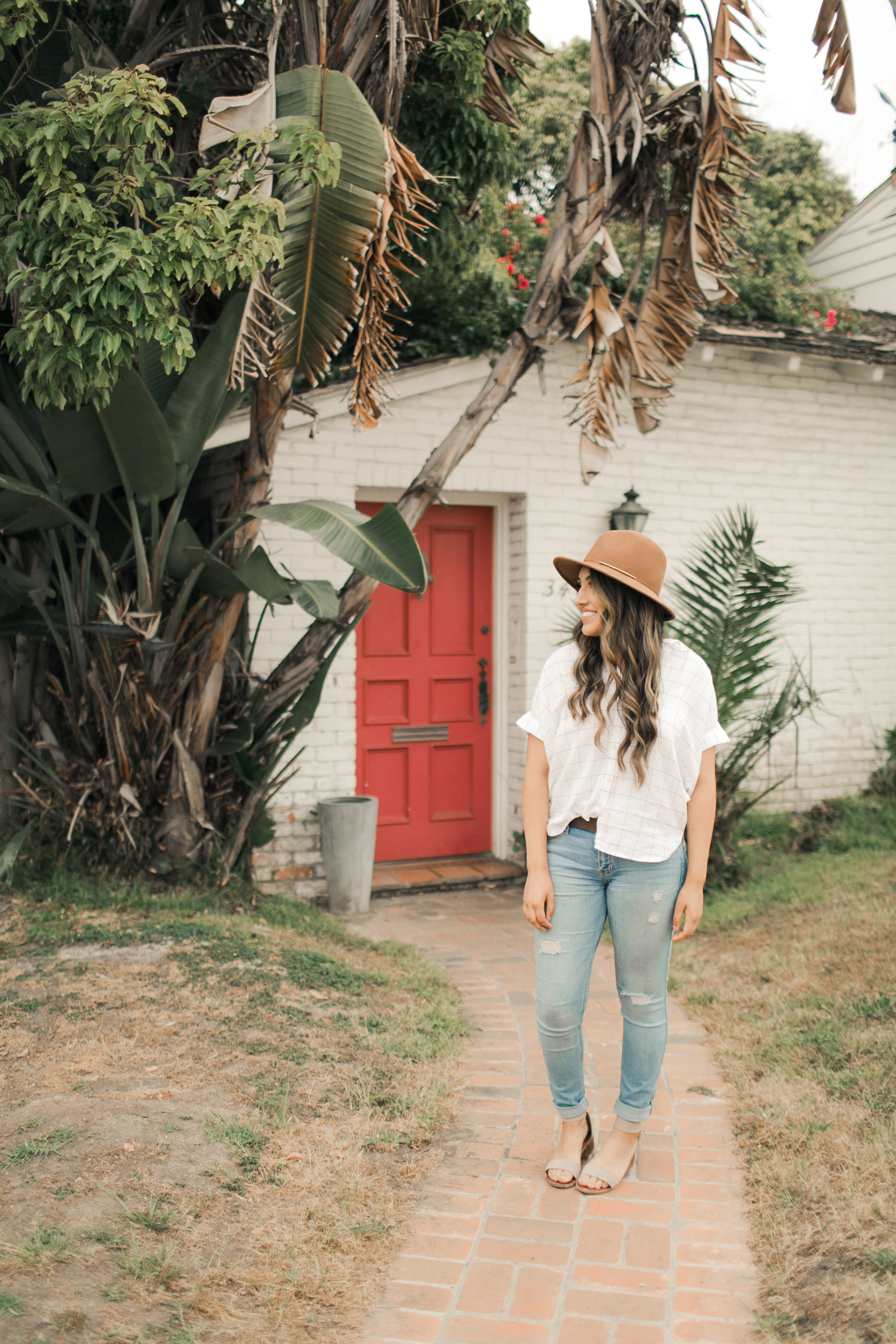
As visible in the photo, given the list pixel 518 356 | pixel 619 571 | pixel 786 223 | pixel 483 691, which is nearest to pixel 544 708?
pixel 619 571

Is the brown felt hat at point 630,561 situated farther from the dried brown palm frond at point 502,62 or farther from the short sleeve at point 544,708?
the dried brown palm frond at point 502,62

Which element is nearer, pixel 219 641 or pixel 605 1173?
pixel 605 1173

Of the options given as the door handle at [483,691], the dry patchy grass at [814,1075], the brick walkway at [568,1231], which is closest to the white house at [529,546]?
the door handle at [483,691]

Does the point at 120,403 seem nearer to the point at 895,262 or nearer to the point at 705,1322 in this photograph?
the point at 705,1322

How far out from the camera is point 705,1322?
2379 mm

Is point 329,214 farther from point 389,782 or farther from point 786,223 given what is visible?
point 786,223

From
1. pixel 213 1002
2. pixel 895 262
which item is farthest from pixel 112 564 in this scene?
pixel 895 262

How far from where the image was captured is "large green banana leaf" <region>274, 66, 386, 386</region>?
409 centimetres

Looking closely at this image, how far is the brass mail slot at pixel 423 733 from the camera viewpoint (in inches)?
269

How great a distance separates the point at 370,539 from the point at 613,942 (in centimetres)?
212

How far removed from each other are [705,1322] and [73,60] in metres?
6.21

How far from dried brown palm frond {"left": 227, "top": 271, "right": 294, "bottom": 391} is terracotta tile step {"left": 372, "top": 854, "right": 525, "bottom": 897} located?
331 centimetres

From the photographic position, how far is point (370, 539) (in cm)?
431

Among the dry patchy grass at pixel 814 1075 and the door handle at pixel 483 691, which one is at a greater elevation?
the door handle at pixel 483 691
